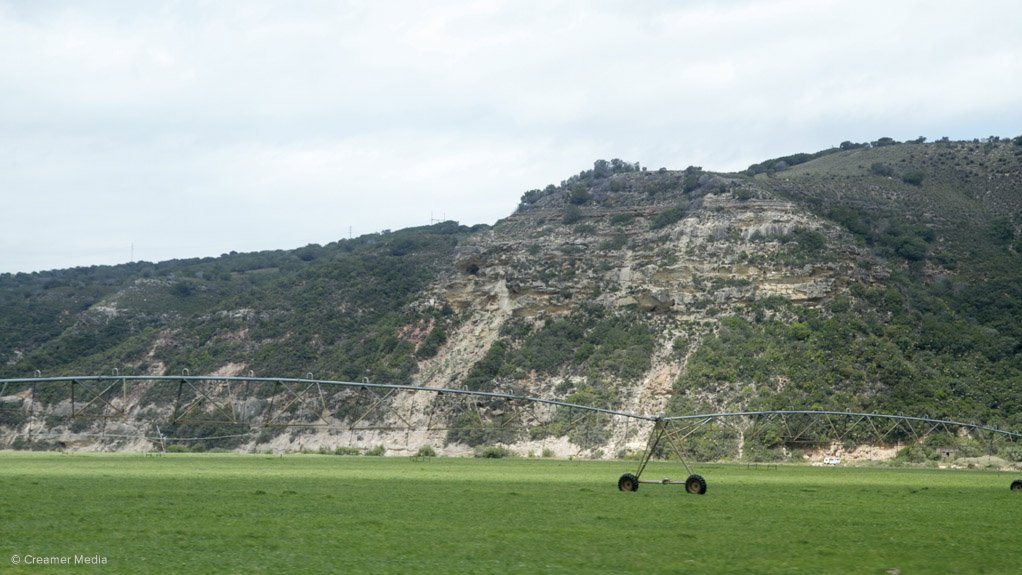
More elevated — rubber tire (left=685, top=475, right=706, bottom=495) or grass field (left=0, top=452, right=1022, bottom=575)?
grass field (left=0, top=452, right=1022, bottom=575)

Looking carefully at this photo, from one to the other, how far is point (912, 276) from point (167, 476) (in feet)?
252

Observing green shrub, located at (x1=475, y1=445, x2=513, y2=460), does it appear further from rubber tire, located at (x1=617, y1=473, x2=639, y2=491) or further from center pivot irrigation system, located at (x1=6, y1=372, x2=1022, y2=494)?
rubber tire, located at (x1=617, y1=473, x2=639, y2=491)

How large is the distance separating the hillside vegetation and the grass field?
42.7m

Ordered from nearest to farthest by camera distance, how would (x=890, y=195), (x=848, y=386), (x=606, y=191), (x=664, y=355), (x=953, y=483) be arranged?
(x=953, y=483), (x=848, y=386), (x=664, y=355), (x=890, y=195), (x=606, y=191)

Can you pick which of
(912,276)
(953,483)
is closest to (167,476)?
(953,483)

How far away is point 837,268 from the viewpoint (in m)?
95.0

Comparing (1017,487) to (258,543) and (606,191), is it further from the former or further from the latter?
(606,191)

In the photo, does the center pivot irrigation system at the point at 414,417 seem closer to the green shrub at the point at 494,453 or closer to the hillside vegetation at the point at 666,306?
the hillside vegetation at the point at 666,306

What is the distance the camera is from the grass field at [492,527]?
18.7 meters

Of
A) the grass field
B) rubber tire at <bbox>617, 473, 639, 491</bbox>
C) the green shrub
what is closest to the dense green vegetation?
the green shrub

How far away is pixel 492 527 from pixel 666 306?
73.7 metres

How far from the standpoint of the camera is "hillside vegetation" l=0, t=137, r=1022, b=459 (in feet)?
273

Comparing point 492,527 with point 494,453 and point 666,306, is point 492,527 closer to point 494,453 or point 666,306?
point 494,453

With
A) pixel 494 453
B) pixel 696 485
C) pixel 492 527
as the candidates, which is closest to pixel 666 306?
pixel 494 453
